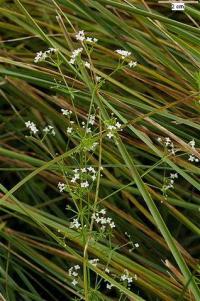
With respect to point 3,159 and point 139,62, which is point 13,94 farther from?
point 139,62

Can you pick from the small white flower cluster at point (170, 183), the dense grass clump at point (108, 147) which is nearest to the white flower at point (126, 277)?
the dense grass clump at point (108, 147)

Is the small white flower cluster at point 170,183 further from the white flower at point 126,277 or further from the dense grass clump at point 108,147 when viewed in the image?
the white flower at point 126,277

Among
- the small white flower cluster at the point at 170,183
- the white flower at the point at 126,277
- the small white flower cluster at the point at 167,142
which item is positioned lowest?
the white flower at the point at 126,277

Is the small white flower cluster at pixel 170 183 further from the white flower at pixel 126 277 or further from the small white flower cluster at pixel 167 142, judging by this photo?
the white flower at pixel 126 277

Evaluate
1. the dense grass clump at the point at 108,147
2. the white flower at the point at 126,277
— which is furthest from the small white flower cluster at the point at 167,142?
the white flower at the point at 126,277

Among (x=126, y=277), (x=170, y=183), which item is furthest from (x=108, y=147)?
(x=126, y=277)

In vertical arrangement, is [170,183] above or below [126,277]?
above

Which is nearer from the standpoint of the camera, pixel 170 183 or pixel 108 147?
pixel 170 183

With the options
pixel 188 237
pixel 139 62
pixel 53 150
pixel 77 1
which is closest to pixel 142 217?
pixel 188 237

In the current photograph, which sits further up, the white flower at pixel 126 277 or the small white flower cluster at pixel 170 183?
the small white flower cluster at pixel 170 183

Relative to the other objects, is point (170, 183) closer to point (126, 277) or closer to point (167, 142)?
point (167, 142)
